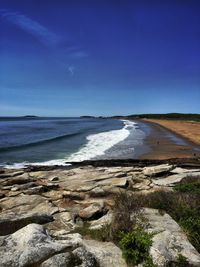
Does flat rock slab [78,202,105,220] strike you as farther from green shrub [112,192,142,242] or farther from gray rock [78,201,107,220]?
green shrub [112,192,142,242]

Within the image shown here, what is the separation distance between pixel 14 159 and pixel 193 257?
18.9 metres

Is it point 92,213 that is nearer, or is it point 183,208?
point 183,208

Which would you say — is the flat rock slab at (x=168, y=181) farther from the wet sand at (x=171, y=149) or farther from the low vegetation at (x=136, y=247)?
the wet sand at (x=171, y=149)

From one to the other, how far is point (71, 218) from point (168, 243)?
2.92 meters

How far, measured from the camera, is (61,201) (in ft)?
30.2

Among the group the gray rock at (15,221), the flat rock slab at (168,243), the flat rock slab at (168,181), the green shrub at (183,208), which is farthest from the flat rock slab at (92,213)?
the flat rock slab at (168,181)

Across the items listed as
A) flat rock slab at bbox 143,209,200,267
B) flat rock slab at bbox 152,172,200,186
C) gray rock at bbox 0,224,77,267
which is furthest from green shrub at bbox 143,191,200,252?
flat rock slab at bbox 152,172,200,186

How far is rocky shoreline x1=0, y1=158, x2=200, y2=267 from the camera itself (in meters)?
4.68

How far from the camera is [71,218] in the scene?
290 inches

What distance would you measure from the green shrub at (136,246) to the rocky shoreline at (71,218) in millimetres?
131

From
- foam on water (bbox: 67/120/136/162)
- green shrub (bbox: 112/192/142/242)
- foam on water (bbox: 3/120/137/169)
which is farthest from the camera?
foam on water (bbox: 67/120/136/162)

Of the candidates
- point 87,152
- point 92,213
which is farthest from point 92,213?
point 87,152

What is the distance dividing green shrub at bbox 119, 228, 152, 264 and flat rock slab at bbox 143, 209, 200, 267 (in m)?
0.12

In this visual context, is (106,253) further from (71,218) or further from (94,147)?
(94,147)
